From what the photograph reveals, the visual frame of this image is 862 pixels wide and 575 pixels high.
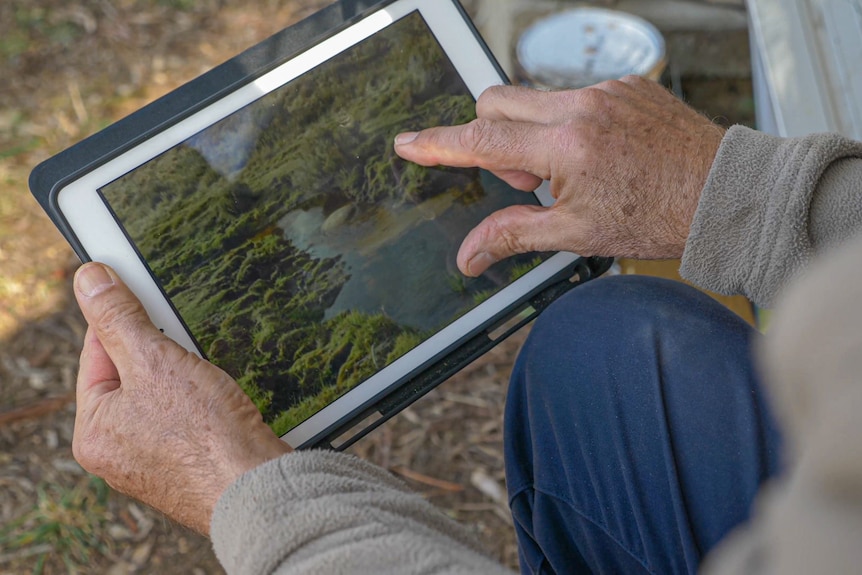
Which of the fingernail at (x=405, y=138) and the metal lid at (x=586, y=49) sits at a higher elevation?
the fingernail at (x=405, y=138)

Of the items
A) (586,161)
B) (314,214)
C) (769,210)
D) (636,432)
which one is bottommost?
(636,432)

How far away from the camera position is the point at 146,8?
2.04 m

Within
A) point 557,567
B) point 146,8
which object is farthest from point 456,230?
point 146,8

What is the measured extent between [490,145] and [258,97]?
0.27 m

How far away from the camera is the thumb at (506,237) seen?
2.93 feet

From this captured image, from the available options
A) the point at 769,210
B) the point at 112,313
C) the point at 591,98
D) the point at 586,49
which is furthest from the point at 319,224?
the point at 586,49

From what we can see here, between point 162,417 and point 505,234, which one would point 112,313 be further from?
point 505,234

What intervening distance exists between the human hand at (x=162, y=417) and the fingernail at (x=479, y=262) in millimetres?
297

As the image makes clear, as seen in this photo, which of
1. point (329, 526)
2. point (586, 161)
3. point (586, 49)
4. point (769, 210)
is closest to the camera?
point (329, 526)

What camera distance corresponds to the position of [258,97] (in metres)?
0.88

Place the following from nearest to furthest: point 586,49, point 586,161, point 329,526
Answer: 1. point 329,526
2. point 586,161
3. point 586,49

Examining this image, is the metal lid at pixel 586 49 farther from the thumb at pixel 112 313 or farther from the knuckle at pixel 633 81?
the thumb at pixel 112 313

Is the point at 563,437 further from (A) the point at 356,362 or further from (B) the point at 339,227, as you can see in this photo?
(B) the point at 339,227

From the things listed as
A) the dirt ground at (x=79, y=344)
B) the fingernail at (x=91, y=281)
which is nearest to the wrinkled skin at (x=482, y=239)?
the fingernail at (x=91, y=281)
